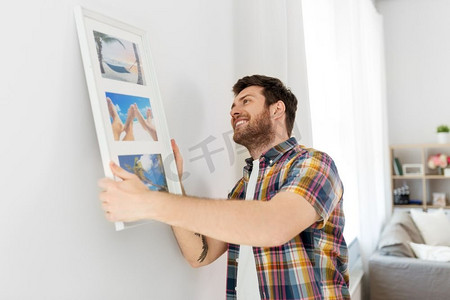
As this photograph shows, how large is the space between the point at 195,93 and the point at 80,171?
0.58 m

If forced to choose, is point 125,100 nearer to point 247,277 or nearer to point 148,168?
point 148,168

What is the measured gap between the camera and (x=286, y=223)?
3.53ft

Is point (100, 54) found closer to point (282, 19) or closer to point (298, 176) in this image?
point (298, 176)

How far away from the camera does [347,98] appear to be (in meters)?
3.17

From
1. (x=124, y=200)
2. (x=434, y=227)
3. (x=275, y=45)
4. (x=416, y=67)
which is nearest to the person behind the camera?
(x=124, y=200)

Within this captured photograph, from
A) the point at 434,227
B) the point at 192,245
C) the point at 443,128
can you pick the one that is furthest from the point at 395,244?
the point at 192,245

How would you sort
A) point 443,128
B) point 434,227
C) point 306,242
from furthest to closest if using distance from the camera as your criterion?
point 443,128, point 434,227, point 306,242

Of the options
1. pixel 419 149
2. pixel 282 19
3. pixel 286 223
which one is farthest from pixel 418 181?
pixel 286 223

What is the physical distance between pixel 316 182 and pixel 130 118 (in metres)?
0.51

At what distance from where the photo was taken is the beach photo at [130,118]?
1.06 metres

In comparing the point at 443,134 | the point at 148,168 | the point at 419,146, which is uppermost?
the point at 148,168

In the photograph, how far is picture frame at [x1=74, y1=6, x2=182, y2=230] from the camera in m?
1.01

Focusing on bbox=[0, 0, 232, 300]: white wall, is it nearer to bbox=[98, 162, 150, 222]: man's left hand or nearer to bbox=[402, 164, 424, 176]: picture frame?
bbox=[98, 162, 150, 222]: man's left hand

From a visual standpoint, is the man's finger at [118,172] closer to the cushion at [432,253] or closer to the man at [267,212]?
the man at [267,212]
